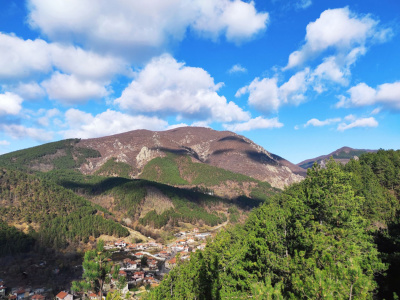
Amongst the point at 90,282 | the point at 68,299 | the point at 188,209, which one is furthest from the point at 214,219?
the point at 90,282

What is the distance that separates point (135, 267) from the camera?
73.1m

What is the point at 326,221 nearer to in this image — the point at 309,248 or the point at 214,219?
the point at 309,248

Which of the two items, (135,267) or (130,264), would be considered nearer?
(135,267)

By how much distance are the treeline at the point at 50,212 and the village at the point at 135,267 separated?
46.4 feet

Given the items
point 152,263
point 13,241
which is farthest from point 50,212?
point 152,263

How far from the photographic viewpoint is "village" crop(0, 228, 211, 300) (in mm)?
50984

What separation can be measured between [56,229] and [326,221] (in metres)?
117

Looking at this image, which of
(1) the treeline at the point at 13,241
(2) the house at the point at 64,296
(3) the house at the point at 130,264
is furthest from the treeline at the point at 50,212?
(2) the house at the point at 64,296

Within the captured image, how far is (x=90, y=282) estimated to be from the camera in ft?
66.0

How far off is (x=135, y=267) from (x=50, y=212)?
7054cm

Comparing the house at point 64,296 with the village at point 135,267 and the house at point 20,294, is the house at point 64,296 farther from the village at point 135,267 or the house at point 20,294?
the house at point 20,294

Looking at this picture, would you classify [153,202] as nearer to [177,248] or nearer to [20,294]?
[177,248]

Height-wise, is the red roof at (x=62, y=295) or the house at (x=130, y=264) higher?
the red roof at (x=62, y=295)

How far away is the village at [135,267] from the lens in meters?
51.0
